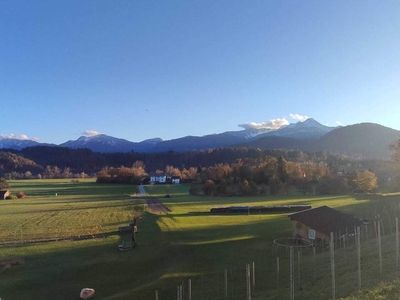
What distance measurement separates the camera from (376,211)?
52406 millimetres

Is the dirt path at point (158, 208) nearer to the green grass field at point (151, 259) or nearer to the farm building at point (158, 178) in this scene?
the green grass field at point (151, 259)

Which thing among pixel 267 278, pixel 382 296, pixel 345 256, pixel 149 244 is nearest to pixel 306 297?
pixel 382 296

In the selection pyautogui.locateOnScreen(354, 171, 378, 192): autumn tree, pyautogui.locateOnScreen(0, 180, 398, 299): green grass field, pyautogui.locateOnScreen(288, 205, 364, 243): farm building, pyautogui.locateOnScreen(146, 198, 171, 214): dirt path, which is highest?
pyautogui.locateOnScreen(354, 171, 378, 192): autumn tree

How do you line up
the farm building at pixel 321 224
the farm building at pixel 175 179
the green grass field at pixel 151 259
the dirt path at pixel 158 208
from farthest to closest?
the farm building at pixel 175 179 < the dirt path at pixel 158 208 < the farm building at pixel 321 224 < the green grass field at pixel 151 259

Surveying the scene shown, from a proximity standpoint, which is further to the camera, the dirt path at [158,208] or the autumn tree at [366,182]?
the autumn tree at [366,182]

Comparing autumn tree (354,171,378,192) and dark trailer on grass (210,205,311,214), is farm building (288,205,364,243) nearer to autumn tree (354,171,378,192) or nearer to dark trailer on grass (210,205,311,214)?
dark trailer on grass (210,205,311,214)

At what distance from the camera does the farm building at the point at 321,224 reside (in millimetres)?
35562

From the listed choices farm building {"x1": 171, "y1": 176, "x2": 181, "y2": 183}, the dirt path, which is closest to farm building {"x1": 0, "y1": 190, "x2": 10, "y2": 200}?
the dirt path

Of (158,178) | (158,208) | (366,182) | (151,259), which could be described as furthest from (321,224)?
(158,178)

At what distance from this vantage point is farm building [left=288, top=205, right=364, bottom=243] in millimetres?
35562

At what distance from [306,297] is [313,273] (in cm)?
557

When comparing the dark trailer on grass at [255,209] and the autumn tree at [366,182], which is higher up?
the autumn tree at [366,182]

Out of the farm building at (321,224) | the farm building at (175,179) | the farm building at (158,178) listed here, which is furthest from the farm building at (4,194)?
the farm building at (321,224)

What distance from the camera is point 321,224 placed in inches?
1442
